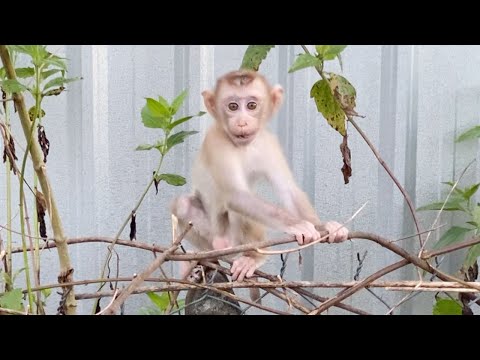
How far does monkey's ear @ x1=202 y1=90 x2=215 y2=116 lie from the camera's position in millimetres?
1504

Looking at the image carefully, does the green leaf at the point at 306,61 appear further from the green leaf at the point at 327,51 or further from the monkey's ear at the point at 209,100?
the monkey's ear at the point at 209,100

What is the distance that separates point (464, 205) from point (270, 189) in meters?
0.56

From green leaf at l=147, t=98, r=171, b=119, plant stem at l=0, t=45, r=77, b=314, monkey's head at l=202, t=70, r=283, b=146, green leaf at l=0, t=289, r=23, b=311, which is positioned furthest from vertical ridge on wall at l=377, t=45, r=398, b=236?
green leaf at l=0, t=289, r=23, b=311

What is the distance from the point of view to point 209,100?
1524 millimetres

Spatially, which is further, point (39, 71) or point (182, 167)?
point (182, 167)

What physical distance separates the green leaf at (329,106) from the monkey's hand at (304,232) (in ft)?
0.72

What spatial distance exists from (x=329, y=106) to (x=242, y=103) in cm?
21

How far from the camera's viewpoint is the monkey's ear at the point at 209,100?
150 cm

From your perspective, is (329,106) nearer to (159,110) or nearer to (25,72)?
(159,110)

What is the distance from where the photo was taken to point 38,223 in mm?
1549
